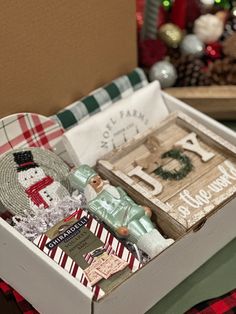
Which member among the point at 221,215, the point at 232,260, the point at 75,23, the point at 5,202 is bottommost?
the point at 232,260

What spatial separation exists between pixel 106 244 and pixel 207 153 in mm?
267

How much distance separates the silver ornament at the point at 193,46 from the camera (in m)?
1.20

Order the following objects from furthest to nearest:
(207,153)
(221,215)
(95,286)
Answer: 1. (207,153)
2. (221,215)
3. (95,286)

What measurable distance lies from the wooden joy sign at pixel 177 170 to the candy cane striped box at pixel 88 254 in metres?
0.09

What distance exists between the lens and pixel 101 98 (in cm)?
109

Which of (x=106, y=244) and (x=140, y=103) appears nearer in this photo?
(x=106, y=244)

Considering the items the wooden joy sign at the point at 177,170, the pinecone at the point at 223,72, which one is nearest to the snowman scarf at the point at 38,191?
the wooden joy sign at the point at 177,170

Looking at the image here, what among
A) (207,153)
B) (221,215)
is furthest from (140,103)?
(221,215)

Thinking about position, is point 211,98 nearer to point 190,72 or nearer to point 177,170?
point 190,72

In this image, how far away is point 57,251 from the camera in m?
0.86

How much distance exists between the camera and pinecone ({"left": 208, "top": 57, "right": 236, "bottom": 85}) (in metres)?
1.18

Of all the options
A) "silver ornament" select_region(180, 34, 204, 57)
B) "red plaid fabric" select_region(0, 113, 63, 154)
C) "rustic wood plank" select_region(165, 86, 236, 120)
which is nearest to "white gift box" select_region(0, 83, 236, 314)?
"red plaid fabric" select_region(0, 113, 63, 154)

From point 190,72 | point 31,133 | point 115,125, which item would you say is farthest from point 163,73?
point 31,133

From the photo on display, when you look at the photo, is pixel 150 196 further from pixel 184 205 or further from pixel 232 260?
pixel 232 260
